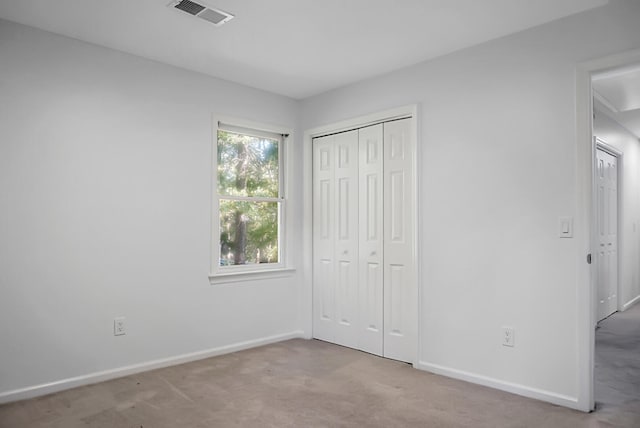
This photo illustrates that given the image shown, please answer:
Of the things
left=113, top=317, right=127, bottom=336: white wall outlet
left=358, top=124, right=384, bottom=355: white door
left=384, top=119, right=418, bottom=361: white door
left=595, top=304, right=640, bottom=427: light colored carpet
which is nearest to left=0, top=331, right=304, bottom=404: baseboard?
left=113, top=317, right=127, bottom=336: white wall outlet

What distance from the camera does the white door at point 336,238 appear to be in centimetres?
408

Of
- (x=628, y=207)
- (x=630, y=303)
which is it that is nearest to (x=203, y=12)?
(x=628, y=207)

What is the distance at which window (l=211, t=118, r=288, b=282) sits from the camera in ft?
13.1

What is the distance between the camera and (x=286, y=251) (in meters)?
4.48

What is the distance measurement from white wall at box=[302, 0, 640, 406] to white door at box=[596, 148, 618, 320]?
2764mm

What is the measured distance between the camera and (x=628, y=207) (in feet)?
19.8

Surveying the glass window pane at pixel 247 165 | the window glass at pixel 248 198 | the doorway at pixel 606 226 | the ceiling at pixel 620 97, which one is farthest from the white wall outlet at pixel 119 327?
the doorway at pixel 606 226

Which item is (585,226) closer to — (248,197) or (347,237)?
(347,237)

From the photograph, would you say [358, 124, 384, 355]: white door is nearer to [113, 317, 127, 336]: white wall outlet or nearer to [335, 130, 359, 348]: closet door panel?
[335, 130, 359, 348]: closet door panel

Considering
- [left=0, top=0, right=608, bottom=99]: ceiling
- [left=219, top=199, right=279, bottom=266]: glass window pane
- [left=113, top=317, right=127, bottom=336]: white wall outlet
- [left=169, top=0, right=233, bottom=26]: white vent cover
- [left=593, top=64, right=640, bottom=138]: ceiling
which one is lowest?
[left=113, top=317, right=127, bottom=336]: white wall outlet

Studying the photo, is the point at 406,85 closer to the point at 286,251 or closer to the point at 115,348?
the point at 286,251

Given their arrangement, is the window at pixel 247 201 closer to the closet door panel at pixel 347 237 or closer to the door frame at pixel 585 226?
the closet door panel at pixel 347 237

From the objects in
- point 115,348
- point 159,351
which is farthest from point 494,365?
point 115,348

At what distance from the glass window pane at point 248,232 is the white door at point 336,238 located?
46cm
